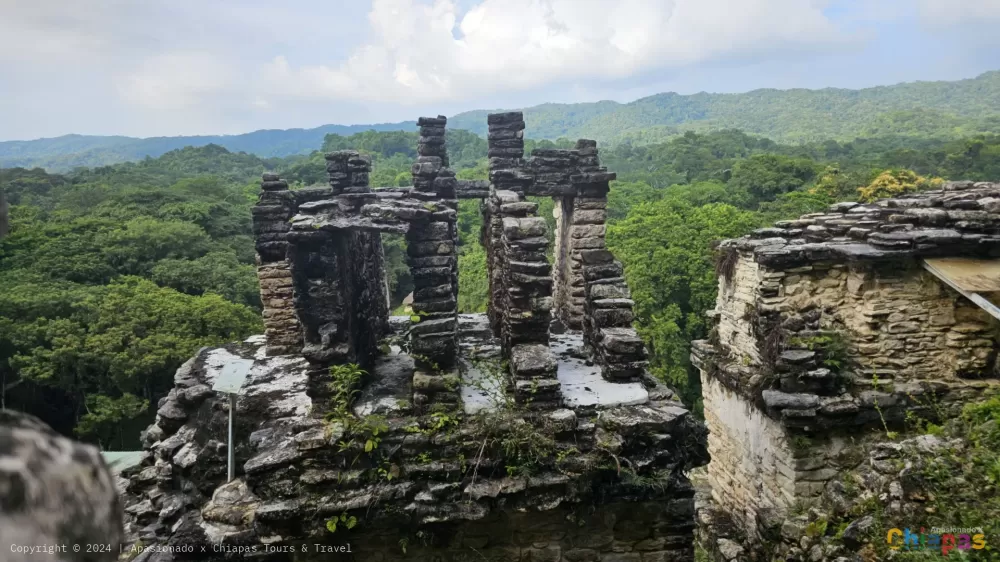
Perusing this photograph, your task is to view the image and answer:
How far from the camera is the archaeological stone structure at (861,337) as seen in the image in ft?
24.1

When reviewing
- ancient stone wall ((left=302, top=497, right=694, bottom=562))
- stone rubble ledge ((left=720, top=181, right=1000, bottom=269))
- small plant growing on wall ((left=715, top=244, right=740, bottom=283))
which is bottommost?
ancient stone wall ((left=302, top=497, right=694, bottom=562))

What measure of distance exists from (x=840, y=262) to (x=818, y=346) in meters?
1.18

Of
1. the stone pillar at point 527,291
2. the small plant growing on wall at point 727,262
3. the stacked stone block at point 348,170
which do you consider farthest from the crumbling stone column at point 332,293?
the small plant growing on wall at point 727,262

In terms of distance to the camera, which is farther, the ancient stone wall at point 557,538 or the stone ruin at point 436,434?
the ancient stone wall at point 557,538

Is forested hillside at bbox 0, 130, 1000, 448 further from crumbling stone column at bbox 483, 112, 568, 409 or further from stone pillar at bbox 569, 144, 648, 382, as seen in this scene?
crumbling stone column at bbox 483, 112, 568, 409

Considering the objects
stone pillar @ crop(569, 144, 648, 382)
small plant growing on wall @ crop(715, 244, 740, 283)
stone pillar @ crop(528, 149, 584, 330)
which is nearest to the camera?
stone pillar @ crop(569, 144, 648, 382)

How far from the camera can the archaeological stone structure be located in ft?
24.1

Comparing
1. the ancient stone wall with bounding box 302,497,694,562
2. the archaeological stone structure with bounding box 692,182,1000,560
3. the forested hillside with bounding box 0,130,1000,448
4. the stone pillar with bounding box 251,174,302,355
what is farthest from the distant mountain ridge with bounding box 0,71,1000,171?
the ancient stone wall with bounding box 302,497,694,562

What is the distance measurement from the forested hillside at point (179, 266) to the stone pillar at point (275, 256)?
702 centimetres

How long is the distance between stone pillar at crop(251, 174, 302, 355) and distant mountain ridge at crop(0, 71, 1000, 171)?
62.6 metres

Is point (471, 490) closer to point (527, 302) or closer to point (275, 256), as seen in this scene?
point (527, 302)

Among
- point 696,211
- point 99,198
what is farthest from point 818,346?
point 99,198

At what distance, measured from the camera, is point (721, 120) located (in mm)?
110438

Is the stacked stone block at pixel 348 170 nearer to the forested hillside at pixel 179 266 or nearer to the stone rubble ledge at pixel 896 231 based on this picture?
the stone rubble ledge at pixel 896 231
